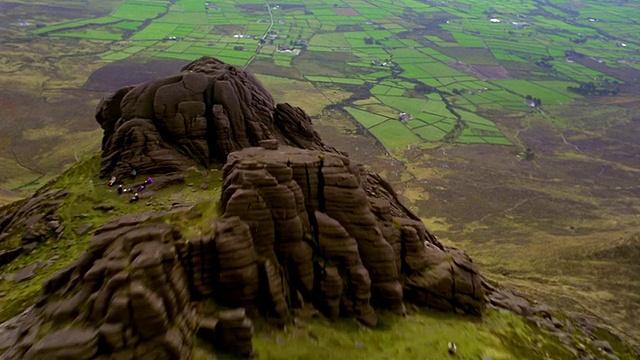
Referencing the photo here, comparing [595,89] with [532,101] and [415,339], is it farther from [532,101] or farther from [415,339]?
[415,339]

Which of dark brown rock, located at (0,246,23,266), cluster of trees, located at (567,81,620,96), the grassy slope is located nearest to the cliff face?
the grassy slope

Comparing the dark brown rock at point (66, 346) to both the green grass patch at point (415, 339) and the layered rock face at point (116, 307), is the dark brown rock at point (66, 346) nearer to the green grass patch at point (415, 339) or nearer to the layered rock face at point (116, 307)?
the layered rock face at point (116, 307)

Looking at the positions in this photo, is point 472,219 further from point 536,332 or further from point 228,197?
point 228,197

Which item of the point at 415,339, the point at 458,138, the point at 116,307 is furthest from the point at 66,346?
the point at 458,138

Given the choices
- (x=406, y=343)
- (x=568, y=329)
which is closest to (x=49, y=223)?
(x=406, y=343)

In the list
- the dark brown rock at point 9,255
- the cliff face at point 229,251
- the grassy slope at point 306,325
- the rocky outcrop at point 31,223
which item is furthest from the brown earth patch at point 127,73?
the dark brown rock at point 9,255

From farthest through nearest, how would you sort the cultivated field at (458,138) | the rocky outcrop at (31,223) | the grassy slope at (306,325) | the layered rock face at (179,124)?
1. the cultivated field at (458,138)
2. the layered rock face at (179,124)
3. the rocky outcrop at (31,223)
4. the grassy slope at (306,325)
